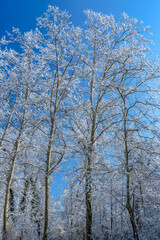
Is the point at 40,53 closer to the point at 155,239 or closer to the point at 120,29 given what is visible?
the point at 120,29

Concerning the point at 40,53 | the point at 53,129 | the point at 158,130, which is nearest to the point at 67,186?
the point at 53,129

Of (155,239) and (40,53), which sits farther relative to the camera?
(40,53)

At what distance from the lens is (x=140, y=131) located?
19.5ft

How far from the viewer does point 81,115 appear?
8133 mm

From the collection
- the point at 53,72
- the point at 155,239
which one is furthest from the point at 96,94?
the point at 155,239

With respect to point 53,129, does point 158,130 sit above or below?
below

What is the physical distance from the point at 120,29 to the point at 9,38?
14.8 ft

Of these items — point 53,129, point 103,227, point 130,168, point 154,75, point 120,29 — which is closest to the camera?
point 130,168

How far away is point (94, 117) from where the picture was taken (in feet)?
24.1

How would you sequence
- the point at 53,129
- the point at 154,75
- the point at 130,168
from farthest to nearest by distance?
the point at 53,129 < the point at 154,75 < the point at 130,168

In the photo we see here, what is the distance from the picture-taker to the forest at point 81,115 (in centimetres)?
601

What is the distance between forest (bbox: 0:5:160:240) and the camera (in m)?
6.01

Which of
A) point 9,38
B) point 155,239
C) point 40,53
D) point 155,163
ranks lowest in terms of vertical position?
point 155,239

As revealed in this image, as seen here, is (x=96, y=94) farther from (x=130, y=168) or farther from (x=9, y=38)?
(x=9, y=38)
